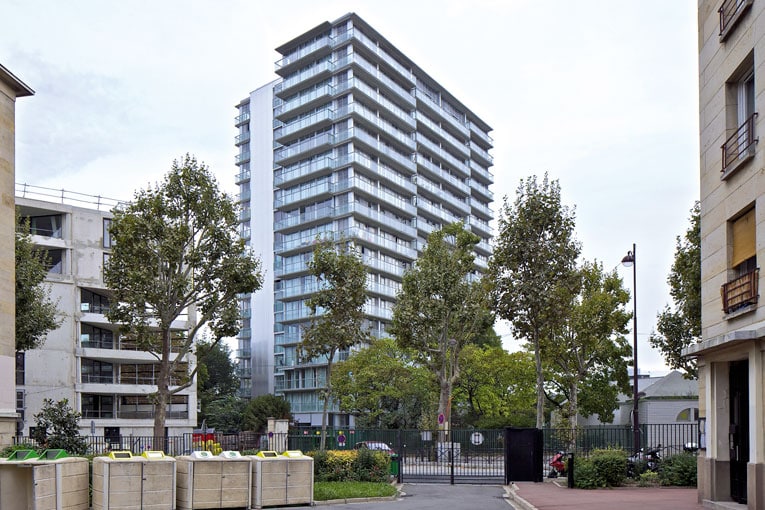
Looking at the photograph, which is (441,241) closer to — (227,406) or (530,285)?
(530,285)

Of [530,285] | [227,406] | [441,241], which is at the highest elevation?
[441,241]

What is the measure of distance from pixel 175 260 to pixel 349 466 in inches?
449

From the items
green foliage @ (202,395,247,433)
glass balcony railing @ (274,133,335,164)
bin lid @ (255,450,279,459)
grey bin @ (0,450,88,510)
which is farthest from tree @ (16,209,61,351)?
glass balcony railing @ (274,133,335,164)

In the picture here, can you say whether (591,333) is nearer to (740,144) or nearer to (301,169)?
(740,144)

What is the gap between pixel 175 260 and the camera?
102 ft

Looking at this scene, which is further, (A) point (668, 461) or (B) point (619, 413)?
(B) point (619, 413)

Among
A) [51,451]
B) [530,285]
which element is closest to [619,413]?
[530,285]

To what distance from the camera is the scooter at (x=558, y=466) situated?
27.3 m

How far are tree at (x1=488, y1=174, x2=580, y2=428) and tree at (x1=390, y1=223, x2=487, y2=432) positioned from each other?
859 cm

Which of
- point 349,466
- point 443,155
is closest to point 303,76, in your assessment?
point 443,155

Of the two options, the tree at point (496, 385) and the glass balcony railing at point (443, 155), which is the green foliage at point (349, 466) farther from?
the glass balcony railing at point (443, 155)

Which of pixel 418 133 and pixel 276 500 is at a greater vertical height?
pixel 418 133

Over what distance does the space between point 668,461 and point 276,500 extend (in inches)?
492

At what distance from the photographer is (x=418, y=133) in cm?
9381
